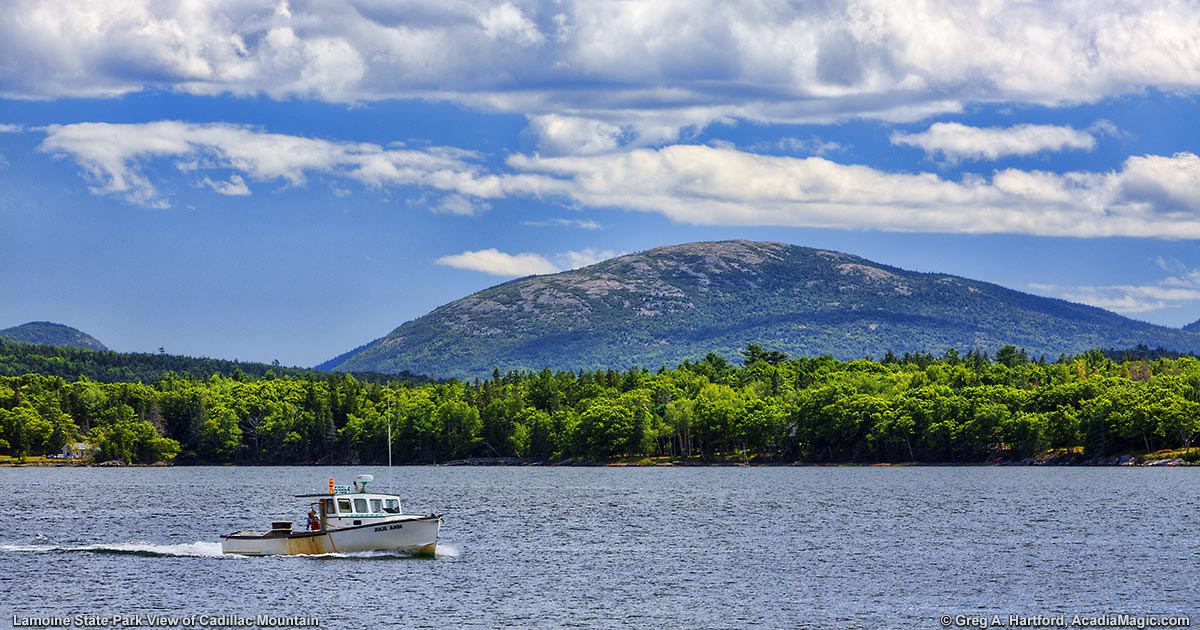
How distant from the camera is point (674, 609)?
69062 millimetres

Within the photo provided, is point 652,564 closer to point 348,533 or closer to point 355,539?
point 355,539

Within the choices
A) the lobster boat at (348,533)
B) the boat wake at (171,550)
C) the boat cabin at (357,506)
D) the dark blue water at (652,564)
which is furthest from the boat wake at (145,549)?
the boat cabin at (357,506)

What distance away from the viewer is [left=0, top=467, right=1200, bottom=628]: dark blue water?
68.0 meters

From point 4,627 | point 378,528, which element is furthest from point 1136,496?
point 4,627

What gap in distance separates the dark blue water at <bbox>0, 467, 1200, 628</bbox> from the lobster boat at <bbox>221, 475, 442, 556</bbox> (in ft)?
3.32

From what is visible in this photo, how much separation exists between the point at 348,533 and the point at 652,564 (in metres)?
18.1

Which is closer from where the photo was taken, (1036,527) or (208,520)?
(1036,527)

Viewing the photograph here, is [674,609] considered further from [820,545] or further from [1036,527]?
[1036,527]

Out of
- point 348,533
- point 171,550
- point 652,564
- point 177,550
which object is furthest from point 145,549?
point 652,564

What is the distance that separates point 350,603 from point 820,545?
1498 inches

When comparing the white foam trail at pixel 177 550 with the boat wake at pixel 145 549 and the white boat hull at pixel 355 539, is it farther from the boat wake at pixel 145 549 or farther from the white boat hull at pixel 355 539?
the white boat hull at pixel 355 539

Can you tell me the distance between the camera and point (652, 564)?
3425 inches

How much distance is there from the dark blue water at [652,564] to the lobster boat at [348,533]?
39.8 inches

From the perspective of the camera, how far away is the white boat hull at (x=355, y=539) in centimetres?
8675
